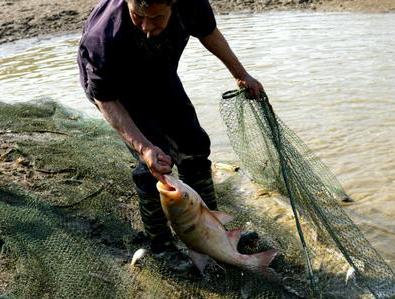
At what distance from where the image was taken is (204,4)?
3125 millimetres

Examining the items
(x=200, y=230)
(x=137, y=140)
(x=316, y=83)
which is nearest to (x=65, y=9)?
(x=316, y=83)

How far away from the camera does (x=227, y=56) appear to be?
3.46m

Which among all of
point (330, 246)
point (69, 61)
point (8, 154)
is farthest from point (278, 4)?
point (330, 246)

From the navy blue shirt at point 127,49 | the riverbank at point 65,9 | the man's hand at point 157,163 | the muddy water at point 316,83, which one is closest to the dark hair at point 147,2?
the navy blue shirt at point 127,49

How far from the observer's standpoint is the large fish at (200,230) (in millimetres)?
2723

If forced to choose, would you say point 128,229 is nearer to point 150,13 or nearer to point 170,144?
point 170,144

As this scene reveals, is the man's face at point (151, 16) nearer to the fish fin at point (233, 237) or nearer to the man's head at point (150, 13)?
the man's head at point (150, 13)

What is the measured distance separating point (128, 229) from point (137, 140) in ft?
4.14

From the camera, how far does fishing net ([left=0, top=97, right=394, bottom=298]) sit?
3152 millimetres

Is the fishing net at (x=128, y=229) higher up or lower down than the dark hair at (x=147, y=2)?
lower down

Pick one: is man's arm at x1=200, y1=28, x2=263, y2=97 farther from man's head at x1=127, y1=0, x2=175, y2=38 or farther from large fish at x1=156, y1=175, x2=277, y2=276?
large fish at x1=156, y1=175, x2=277, y2=276

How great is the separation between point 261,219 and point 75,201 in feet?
4.56

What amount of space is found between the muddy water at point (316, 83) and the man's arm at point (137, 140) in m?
1.85

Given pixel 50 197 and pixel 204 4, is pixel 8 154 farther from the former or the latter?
pixel 204 4
